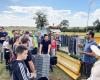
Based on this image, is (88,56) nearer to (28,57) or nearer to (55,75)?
(28,57)

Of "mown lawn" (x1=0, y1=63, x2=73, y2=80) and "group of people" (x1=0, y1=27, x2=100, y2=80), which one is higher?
"group of people" (x1=0, y1=27, x2=100, y2=80)

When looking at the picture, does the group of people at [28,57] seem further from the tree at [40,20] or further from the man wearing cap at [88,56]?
the tree at [40,20]

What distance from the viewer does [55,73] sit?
1364 cm

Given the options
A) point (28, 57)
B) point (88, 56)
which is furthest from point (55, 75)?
point (28, 57)

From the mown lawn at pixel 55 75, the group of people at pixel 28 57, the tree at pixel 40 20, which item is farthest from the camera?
the tree at pixel 40 20

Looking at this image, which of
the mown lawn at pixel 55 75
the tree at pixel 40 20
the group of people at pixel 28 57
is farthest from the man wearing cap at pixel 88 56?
the tree at pixel 40 20

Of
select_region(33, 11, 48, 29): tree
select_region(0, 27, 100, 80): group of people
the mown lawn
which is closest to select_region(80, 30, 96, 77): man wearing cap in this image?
select_region(0, 27, 100, 80): group of people

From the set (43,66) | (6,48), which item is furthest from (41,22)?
(43,66)

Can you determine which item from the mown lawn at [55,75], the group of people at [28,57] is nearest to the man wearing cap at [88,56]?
the group of people at [28,57]

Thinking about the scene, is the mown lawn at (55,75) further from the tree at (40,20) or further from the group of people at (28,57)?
the tree at (40,20)

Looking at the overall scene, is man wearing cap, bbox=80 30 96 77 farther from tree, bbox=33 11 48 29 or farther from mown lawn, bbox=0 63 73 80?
tree, bbox=33 11 48 29

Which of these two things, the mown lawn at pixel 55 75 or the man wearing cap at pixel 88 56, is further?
the mown lawn at pixel 55 75

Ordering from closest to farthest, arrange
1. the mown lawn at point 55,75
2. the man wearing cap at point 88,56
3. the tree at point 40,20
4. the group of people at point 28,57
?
1. the group of people at point 28,57
2. the man wearing cap at point 88,56
3. the mown lawn at point 55,75
4. the tree at point 40,20

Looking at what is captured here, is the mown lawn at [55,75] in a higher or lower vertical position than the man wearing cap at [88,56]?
lower
